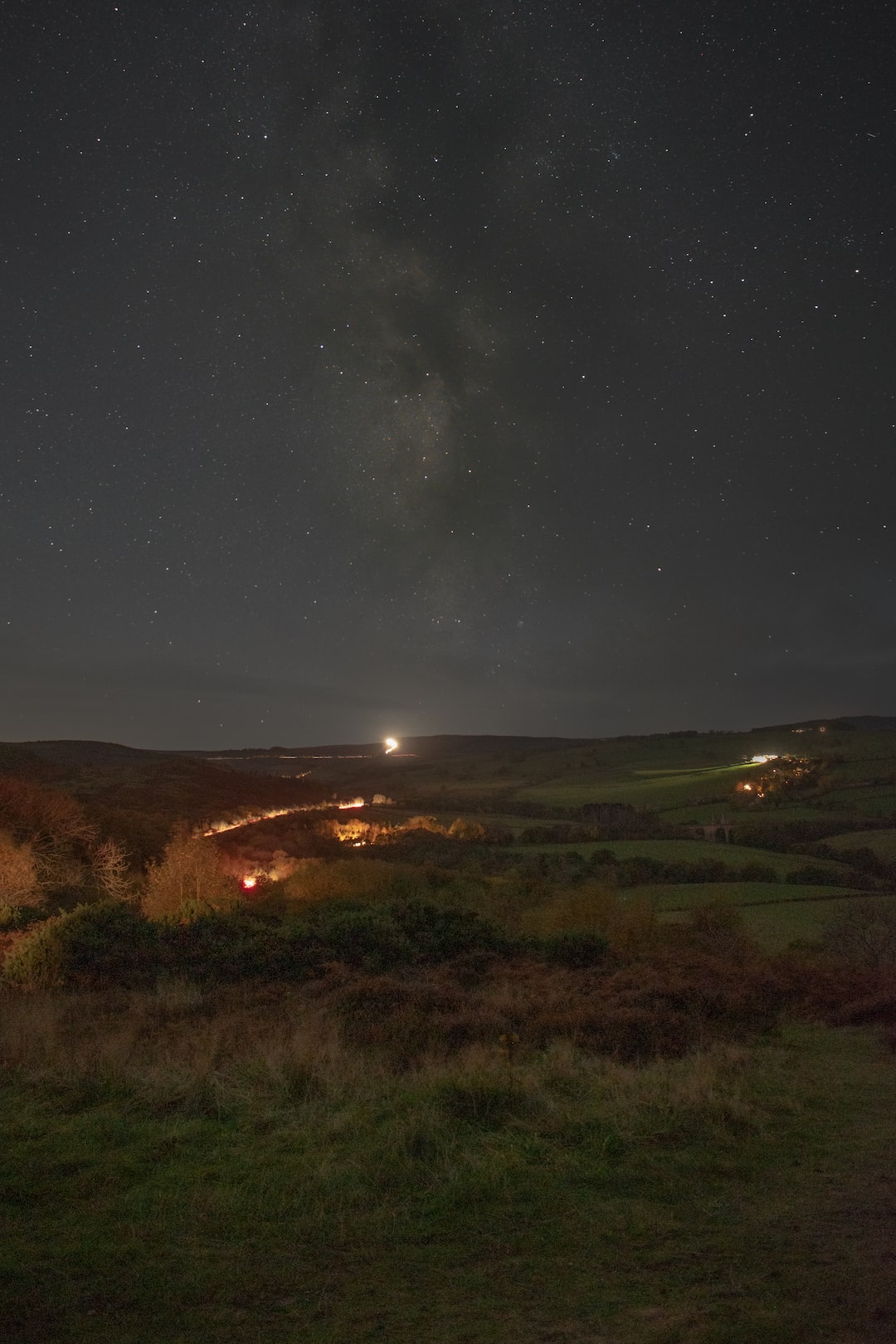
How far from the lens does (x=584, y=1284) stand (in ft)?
17.8

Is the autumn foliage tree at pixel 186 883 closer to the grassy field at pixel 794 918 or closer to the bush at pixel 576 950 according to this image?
the bush at pixel 576 950

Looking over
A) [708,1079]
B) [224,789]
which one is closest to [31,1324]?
[708,1079]

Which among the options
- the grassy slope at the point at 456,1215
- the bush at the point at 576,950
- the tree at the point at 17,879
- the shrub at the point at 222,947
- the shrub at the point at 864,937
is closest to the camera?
the grassy slope at the point at 456,1215

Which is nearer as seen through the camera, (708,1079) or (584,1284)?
(584,1284)

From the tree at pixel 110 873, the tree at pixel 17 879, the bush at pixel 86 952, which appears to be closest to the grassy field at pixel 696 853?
the tree at pixel 110 873

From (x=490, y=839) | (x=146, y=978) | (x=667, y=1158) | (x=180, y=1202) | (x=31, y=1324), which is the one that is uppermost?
(x=31, y=1324)

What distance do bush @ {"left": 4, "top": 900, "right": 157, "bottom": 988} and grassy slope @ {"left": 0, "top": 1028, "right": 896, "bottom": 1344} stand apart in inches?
395

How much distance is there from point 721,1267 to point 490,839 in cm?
6672

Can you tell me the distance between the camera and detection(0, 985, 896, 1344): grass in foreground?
5004 millimetres

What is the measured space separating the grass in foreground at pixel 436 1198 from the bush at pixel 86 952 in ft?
25.9

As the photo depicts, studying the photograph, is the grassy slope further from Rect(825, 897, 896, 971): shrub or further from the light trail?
the light trail

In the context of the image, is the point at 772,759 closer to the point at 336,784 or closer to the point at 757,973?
the point at 336,784

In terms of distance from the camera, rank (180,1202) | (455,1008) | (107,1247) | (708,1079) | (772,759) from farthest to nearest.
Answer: (772,759) < (455,1008) < (708,1079) < (180,1202) < (107,1247)

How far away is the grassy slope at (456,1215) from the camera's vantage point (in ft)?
16.3
